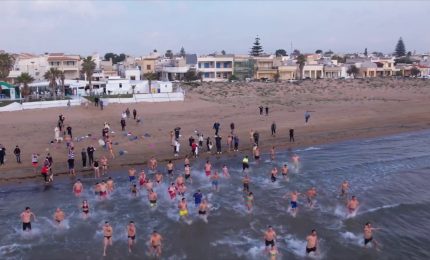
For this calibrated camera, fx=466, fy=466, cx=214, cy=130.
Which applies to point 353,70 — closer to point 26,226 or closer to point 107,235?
point 107,235

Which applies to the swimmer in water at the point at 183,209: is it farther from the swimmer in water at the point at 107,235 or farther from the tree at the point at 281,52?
the tree at the point at 281,52

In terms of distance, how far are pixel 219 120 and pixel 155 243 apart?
24456mm

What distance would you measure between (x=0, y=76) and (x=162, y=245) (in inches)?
1684

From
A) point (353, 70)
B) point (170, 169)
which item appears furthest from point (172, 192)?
A: point (353, 70)

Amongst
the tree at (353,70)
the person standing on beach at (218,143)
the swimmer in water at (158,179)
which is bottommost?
the swimmer in water at (158,179)

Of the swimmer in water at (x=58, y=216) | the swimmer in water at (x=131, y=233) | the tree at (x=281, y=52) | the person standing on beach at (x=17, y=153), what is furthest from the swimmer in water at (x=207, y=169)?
the tree at (x=281, y=52)

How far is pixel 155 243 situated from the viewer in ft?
52.5

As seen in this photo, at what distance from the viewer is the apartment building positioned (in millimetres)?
80750

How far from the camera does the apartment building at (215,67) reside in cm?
8075

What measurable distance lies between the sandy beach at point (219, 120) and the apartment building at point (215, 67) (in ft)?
62.3

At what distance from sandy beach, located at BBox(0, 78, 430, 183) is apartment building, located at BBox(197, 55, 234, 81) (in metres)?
19.0

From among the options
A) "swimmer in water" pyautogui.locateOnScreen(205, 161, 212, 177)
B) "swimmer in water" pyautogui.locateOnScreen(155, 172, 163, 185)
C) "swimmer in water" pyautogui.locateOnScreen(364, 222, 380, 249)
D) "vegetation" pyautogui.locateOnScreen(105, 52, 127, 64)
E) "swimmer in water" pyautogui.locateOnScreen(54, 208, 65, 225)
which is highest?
"vegetation" pyautogui.locateOnScreen(105, 52, 127, 64)

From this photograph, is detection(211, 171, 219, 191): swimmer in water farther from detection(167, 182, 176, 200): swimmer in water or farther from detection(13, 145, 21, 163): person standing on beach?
detection(13, 145, 21, 163): person standing on beach

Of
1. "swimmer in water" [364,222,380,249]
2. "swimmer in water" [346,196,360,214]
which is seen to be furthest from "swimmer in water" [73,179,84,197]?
"swimmer in water" [364,222,380,249]
